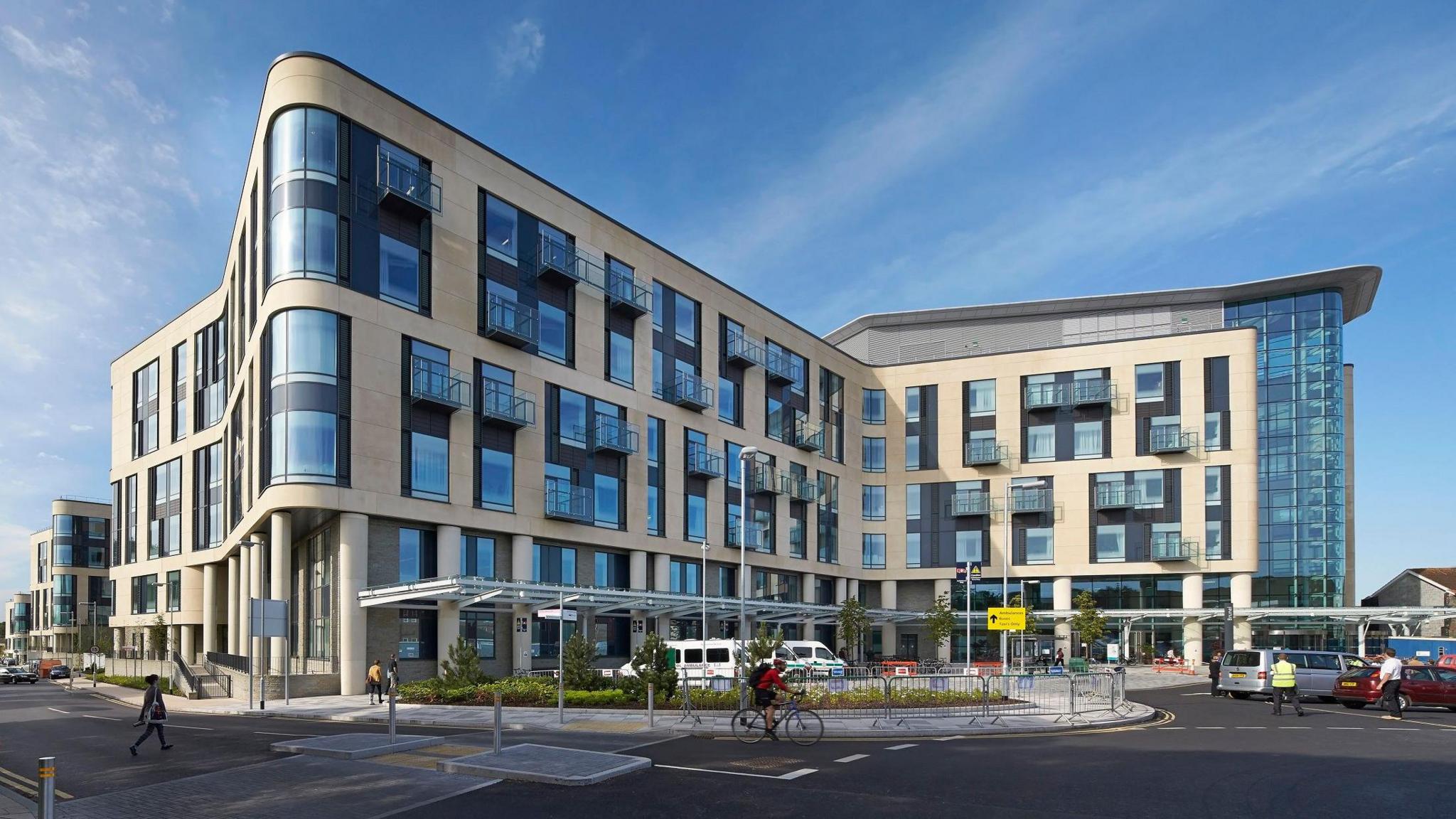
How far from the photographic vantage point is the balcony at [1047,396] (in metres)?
67.6

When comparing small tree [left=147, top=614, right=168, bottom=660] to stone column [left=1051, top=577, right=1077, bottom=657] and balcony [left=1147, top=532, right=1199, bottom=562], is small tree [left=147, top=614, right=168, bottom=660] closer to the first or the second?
stone column [left=1051, top=577, right=1077, bottom=657]

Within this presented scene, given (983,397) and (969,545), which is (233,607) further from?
(983,397)

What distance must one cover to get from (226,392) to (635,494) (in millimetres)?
26100

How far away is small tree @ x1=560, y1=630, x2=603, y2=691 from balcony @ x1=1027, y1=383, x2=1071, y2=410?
4445cm

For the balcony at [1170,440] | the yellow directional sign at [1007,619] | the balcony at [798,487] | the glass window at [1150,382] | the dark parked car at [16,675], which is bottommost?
the dark parked car at [16,675]

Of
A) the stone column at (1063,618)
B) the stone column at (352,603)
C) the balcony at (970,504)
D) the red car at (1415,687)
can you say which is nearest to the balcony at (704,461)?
the balcony at (970,504)

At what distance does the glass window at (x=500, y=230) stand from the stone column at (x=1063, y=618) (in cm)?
4241

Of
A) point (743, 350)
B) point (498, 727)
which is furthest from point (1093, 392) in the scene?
point (498, 727)

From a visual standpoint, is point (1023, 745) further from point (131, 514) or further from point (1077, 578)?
point (131, 514)

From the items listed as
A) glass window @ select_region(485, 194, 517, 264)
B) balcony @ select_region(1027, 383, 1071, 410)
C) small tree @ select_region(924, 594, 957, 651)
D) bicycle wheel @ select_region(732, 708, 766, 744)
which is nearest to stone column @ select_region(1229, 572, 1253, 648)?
balcony @ select_region(1027, 383, 1071, 410)

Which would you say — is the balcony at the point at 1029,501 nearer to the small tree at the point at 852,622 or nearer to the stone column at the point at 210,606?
the small tree at the point at 852,622

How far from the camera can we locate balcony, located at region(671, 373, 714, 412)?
181 ft

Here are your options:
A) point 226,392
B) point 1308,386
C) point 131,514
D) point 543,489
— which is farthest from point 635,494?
point 1308,386

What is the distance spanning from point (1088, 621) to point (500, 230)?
131 ft
